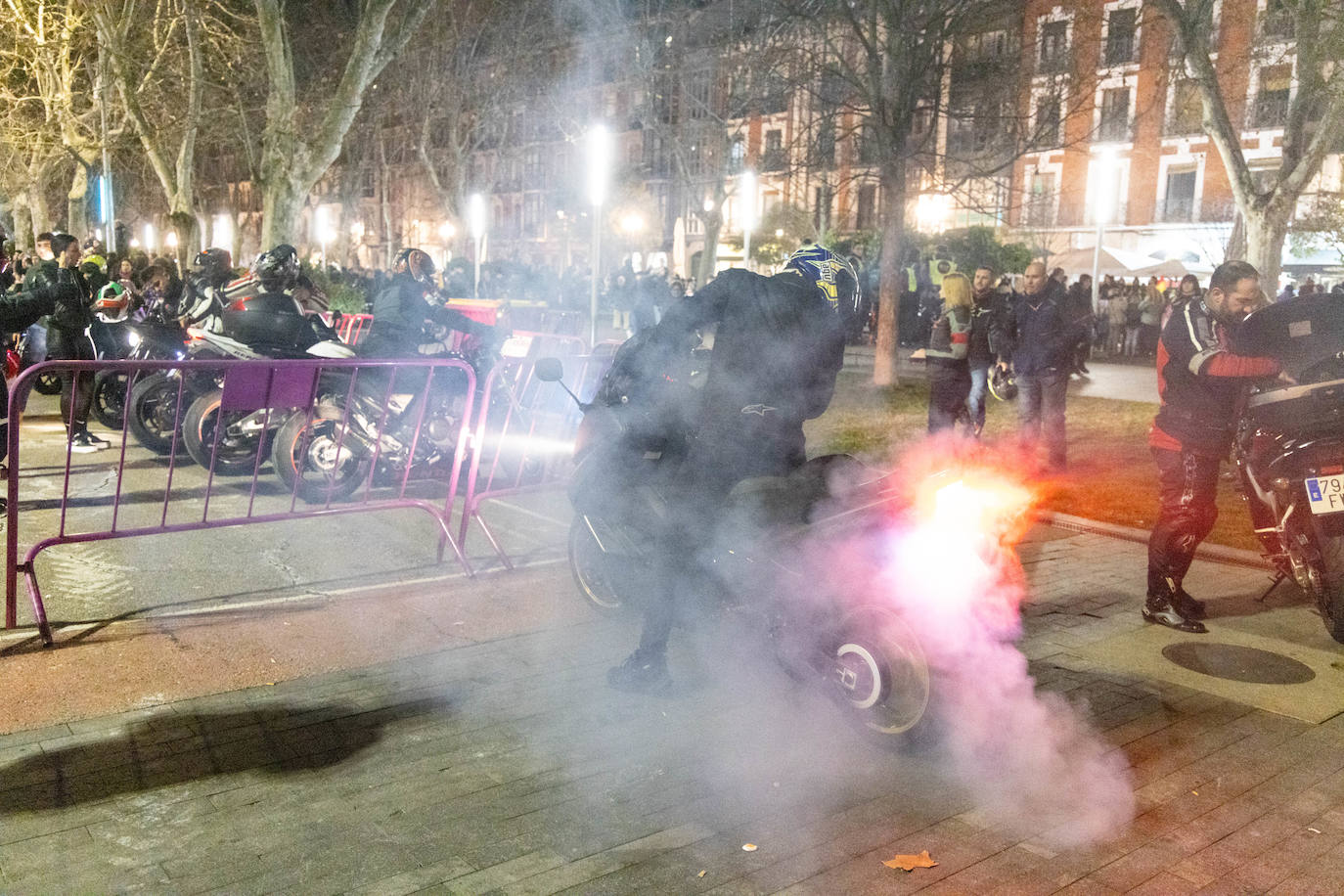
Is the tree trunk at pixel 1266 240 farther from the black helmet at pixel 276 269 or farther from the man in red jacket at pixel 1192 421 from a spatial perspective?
the black helmet at pixel 276 269

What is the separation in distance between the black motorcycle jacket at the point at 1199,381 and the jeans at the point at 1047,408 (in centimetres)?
425

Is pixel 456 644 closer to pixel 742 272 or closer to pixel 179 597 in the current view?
A: pixel 179 597

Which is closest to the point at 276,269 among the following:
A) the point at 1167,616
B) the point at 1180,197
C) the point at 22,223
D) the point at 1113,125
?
the point at 1167,616

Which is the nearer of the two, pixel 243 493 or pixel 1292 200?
pixel 243 493

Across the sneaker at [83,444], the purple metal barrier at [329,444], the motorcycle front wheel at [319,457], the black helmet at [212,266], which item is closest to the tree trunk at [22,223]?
the black helmet at [212,266]

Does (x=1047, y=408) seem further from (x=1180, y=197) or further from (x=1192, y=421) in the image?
(x=1180, y=197)

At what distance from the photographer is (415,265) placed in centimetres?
875

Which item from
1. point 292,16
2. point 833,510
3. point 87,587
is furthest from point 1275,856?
point 292,16

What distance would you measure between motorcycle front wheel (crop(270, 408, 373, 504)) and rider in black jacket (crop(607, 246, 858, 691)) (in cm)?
406

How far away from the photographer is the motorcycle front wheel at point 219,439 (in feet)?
26.6

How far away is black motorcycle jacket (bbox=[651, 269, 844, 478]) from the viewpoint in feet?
13.2

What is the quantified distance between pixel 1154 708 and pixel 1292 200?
31.8ft

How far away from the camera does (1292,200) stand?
12.0 meters

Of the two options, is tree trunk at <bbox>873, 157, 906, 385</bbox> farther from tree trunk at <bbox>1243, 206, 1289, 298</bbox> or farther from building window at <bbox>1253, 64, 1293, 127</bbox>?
building window at <bbox>1253, 64, 1293, 127</bbox>
